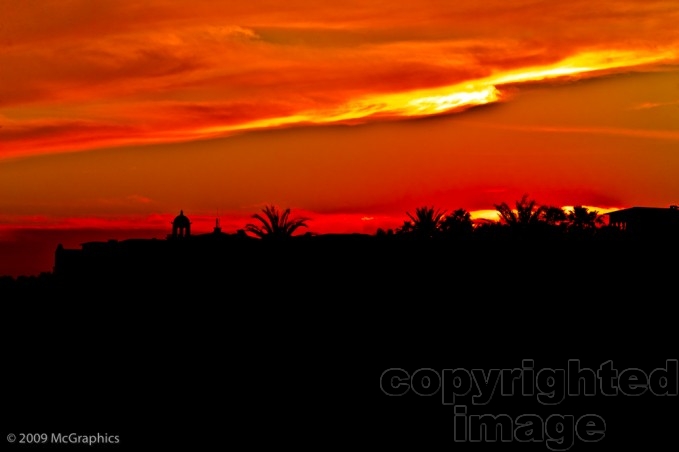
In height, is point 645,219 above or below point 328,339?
above

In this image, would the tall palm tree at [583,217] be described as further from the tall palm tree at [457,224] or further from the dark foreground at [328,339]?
the dark foreground at [328,339]

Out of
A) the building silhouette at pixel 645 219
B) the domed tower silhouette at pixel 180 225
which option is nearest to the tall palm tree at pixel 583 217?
the building silhouette at pixel 645 219

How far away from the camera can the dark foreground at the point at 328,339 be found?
25.4 meters

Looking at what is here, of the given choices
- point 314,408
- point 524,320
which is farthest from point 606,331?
point 314,408

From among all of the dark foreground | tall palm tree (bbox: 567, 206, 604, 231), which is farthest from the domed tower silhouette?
tall palm tree (bbox: 567, 206, 604, 231)

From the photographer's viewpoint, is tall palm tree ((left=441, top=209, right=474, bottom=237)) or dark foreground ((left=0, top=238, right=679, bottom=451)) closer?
dark foreground ((left=0, top=238, right=679, bottom=451))

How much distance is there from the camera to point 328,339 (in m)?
31.8

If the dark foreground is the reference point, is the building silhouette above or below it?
above

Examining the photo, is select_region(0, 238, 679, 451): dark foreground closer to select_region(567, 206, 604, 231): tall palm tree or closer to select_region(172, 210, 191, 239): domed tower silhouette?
select_region(172, 210, 191, 239): domed tower silhouette

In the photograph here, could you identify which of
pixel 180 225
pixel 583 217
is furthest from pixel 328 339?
pixel 583 217

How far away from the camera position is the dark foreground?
2544cm

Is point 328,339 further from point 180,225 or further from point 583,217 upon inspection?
point 583,217

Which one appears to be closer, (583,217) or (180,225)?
(180,225)

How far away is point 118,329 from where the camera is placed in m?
33.9
